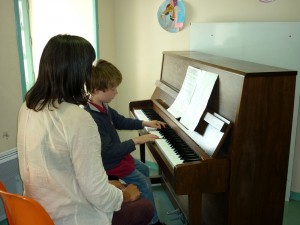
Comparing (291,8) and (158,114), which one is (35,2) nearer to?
(158,114)

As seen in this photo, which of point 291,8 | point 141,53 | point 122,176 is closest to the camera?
point 122,176

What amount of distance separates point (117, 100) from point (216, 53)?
1.38 metres

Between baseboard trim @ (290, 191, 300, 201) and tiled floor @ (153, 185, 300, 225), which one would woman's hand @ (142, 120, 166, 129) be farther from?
baseboard trim @ (290, 191, 300, 201)

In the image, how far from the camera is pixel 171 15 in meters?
2.93

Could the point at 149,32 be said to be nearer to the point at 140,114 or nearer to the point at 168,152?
the point at 140,114

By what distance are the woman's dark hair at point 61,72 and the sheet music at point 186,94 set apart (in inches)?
36.6

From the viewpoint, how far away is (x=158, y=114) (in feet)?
8.09

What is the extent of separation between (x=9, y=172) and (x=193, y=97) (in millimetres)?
1351

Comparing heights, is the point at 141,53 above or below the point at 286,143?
above

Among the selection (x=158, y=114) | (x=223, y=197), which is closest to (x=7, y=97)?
(x=158, y=114)

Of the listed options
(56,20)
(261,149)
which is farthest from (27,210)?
(56,20)

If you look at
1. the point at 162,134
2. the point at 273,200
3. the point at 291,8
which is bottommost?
the point at 273,200

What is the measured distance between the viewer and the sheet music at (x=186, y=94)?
1922mm

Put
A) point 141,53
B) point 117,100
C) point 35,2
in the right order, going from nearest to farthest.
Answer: point 35,2 → point 141,53 → point 117,100
